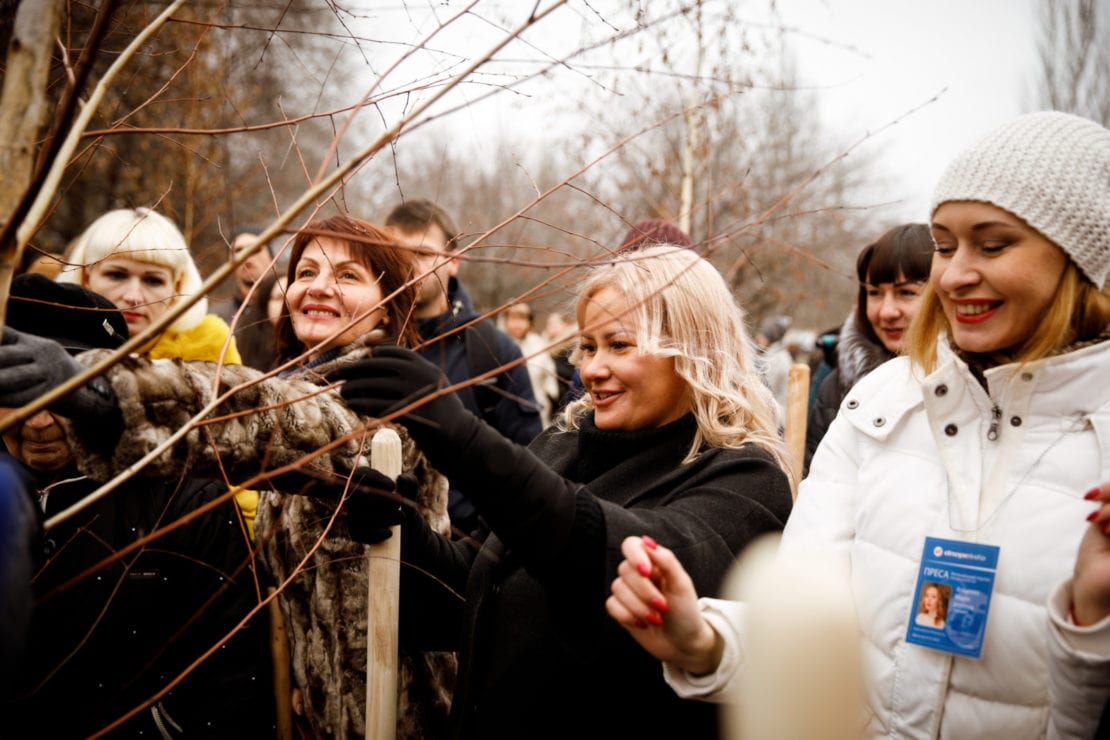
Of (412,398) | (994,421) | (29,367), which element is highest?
(29,367)

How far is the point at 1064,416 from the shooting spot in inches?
57.1

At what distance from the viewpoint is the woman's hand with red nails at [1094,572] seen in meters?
1.18

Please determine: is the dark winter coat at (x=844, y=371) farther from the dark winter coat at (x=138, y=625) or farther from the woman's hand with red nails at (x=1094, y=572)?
the dark winter coat at (x=138, y=625)

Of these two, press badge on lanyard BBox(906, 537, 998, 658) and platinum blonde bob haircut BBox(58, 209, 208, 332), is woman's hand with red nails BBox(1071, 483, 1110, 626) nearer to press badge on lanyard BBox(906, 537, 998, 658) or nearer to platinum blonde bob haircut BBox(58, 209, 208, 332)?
press badge on lanyard BBox(906, 537, 998, 658)

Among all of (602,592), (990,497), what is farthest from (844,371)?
(602,592)

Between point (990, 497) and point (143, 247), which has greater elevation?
point (143, 247)

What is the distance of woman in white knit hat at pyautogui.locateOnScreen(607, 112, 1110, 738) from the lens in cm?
136

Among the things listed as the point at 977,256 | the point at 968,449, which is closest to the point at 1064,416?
the point at 968,449

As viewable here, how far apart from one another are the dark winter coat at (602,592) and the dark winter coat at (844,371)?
1419 millimetres

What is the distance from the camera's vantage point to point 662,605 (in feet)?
4.30

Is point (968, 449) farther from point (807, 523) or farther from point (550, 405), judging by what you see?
point (550, 405)

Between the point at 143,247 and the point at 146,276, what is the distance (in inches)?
3.9

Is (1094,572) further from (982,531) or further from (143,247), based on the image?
(143,247)

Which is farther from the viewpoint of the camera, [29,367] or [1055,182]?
[1055,182]
